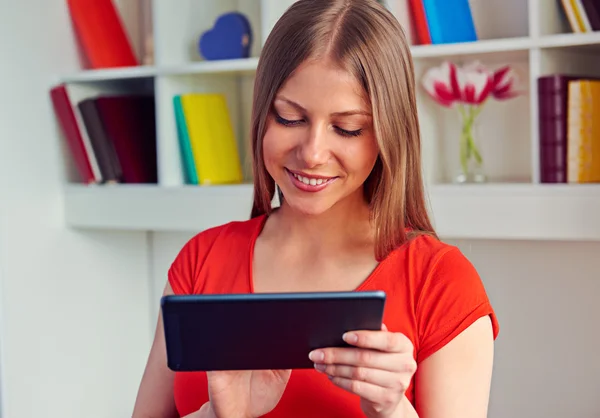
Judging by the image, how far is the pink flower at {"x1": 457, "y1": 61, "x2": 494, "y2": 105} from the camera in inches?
85.4

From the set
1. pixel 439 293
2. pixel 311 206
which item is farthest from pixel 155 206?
pixel 439 293

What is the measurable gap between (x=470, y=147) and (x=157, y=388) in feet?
4.09

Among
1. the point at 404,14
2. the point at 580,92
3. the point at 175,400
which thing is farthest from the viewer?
the point at 404,14

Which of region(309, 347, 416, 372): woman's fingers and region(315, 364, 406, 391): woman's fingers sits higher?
region(309, 347, 416, 372): woman's fingers

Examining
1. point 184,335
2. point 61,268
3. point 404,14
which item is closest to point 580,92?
point 404,14

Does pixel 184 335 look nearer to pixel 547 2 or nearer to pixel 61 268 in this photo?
pixel 547 2

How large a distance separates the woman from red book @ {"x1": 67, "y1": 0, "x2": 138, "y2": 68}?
157 centimetres

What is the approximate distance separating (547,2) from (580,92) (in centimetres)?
25

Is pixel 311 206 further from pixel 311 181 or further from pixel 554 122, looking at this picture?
pixel 554 122

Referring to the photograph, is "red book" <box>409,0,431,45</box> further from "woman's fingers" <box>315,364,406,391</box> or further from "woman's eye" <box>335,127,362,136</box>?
"woman's fingers" <box>315,364,406,391</box>

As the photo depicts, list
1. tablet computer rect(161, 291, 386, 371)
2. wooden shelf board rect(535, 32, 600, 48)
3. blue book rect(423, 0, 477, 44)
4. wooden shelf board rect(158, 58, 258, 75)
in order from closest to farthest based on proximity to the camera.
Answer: tablet computer rect(161, 291, 386, 371)
wooden shelf board rect(535, 32, 600, 48)
blue book rect(423, 0, 477, 44)
wooden shelf board rect(158, 58, 258, 75)

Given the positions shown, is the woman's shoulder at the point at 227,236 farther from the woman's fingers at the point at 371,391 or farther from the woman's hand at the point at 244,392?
the woman's fingers at the point at 371,391

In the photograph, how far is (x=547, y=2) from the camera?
203 centimetres

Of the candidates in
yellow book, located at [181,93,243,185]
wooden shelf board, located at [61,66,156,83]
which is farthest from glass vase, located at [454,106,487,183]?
wooden shelf board, located at [61,66,156,83]
